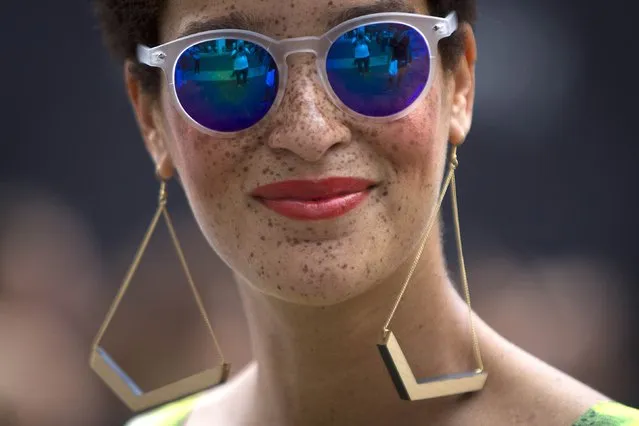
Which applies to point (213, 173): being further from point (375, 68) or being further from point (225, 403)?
point (225, 403)

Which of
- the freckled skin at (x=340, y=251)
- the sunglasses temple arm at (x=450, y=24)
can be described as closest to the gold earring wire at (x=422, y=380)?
the freckled skin at (x=340, y=251)

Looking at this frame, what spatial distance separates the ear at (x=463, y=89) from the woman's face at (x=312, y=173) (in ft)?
0.54

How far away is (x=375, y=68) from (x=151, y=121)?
628 millimetres

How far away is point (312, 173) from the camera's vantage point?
6.39 ft

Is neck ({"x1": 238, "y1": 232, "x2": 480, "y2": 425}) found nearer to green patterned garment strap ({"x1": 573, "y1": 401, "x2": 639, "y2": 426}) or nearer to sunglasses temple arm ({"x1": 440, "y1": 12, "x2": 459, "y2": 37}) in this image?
green patterned garment strap ({"x1": 573, "y1": 401, "x2": 639, "y2": 426})

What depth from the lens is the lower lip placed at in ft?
6.44

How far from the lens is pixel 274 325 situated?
226 cm

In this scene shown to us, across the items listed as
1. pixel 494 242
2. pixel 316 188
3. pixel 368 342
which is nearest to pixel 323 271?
pixel 316 188

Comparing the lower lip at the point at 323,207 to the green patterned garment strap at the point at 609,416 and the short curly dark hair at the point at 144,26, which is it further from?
the green patterned garment strap at the point at 609,416

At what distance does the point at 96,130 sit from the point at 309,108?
2.91m

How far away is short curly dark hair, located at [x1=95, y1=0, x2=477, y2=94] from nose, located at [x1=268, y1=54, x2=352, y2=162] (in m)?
0.32

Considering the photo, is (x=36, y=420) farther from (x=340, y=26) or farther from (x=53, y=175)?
(x=340, y=26)

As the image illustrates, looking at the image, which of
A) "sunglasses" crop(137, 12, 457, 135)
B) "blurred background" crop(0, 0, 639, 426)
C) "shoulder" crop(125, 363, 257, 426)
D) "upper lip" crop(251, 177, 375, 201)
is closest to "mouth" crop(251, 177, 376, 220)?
"upper lip" crop(251, 177, 375, 201)

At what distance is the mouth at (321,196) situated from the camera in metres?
1.96
